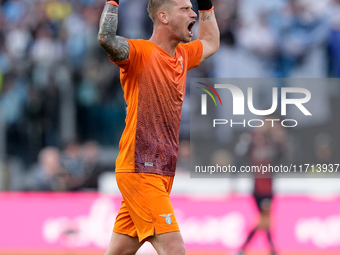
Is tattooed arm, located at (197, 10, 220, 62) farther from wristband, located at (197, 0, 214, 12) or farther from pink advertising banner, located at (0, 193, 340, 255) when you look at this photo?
pink advertising banner, located at (0, 193, 340, 255)

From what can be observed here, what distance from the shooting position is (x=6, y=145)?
11.5m

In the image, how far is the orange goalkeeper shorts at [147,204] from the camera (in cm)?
415

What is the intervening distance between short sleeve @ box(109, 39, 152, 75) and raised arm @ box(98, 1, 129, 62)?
5cm

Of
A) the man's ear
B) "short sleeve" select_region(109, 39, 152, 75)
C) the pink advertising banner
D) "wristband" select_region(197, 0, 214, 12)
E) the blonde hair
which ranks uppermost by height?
"wristband" select_region(197, 0, 214, 12)

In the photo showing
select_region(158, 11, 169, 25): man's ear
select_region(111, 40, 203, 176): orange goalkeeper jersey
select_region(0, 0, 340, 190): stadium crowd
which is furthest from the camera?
select_region(0, 0, 340, 190): stadium crowd

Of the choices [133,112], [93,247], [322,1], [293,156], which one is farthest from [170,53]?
[322,1]

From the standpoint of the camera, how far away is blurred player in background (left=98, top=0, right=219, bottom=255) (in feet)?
13.5

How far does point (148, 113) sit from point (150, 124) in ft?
0.29

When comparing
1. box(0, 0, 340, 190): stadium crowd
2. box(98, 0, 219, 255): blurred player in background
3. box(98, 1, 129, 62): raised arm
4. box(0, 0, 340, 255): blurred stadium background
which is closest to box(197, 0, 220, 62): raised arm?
box(98, 0, 219, 255): blurred player in background

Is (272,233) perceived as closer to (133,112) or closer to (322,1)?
(322,1)

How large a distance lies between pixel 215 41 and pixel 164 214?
1913mm

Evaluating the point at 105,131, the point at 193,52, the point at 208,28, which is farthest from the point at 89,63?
the point at 193,52

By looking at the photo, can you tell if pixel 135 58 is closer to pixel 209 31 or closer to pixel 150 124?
pixel 150 124

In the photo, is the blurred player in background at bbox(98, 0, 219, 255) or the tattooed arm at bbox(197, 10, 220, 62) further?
the tattooed arm at bbox(197, 10, 220, 62)
